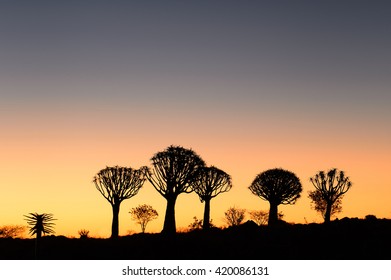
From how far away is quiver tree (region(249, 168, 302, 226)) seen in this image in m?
61.4

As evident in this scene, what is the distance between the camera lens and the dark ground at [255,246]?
29.0 m

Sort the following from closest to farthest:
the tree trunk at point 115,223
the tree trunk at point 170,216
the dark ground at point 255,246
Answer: the dark ground at point 255,246 → the tree trunk at point 170,216 → the tree trunk at point 115,223

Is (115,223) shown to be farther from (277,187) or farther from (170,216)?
(277,187)

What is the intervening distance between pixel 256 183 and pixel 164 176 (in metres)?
13.6

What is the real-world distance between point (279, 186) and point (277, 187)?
0.26 m

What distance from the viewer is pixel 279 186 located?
6141cm

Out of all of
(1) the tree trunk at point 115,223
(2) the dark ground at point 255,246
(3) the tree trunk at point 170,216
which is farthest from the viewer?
(1) the tree trunk at point 115,223

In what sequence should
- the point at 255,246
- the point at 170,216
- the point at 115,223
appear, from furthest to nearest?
1. the point at 115,223
2. the point at 170,216
3. the point at 255,246

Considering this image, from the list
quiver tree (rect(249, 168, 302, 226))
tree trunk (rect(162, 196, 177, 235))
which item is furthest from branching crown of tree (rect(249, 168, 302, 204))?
tree trunk (rect(162, 196, 177, 235))

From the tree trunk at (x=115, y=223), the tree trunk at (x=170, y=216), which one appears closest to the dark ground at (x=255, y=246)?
the tree trunk at (x=170, y=216)

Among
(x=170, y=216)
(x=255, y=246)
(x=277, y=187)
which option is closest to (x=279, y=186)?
(x=277, y=187)

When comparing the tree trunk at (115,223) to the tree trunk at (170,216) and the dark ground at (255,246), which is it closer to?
the tree trunk at (170,216)
